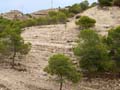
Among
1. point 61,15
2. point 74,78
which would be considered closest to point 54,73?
point 74,78

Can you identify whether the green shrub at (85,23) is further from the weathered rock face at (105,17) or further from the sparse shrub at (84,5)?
the sparse shrub at (84,5)

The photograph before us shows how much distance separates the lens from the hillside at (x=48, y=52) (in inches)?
1271

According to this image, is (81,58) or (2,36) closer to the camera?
(81,58)

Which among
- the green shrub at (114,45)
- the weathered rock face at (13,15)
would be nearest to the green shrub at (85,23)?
the green shrub at (114,45)

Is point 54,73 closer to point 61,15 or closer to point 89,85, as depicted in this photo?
point 89,85

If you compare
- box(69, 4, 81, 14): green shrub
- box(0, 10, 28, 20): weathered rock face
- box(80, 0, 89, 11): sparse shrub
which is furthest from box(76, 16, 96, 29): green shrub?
box(0, 10, 28, 20): weathered rock face

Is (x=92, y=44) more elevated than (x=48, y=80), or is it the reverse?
(x=92, y=44)

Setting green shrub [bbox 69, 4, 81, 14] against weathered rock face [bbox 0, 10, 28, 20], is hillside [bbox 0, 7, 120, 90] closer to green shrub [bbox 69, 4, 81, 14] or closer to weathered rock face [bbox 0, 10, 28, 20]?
green shrub [bbox 69, 4, 81, 14]

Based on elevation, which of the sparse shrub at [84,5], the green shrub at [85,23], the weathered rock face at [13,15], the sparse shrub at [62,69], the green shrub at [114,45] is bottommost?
the sparse shrub at [62,69]

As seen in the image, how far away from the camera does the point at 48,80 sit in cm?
3412

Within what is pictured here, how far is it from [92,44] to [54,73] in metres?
5.68

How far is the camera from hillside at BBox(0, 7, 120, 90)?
32.3 metres

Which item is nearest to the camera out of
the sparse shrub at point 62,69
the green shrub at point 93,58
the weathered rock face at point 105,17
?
the sparse shrub at point 62,69

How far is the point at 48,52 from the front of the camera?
41406 mm
